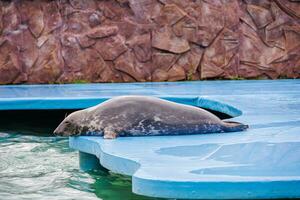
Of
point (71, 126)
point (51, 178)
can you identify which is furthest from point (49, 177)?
point (71, 126)

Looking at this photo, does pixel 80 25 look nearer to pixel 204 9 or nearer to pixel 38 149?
pixel 204 9

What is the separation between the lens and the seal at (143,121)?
12.9ft

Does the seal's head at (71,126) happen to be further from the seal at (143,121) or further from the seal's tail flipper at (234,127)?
the seal's tail flipper at (234,127)

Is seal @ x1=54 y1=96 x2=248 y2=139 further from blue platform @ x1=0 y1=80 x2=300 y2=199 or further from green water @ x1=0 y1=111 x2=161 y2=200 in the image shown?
green water @ x1=0 y1=111 x2=161 y2=200

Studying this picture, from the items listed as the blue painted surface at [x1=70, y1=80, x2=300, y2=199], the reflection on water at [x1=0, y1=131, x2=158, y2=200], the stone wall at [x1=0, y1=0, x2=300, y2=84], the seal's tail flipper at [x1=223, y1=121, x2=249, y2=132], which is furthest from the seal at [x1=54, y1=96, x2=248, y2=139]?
the stone wall at [x1=0, y1=0, x2=300, y2=84]

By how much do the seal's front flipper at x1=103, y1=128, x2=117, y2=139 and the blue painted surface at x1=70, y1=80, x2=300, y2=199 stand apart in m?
0.06

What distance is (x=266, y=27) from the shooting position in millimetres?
9836

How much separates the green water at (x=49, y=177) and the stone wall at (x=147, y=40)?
12.0 ft

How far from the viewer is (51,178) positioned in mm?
3965

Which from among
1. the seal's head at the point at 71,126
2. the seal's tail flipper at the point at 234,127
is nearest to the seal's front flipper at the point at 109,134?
the seal's head at the point at 71,126

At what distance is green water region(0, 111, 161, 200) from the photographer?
351 centimetres

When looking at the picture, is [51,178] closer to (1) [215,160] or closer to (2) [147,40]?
(1) [215,160]

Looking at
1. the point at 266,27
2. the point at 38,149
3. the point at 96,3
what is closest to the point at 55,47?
the point at 96,3

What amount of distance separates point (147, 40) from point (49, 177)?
571cm
